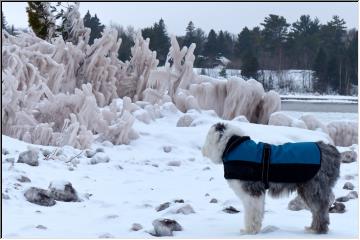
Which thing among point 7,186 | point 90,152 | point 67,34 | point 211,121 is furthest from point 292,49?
point 7,186

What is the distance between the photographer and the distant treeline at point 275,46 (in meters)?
42.1

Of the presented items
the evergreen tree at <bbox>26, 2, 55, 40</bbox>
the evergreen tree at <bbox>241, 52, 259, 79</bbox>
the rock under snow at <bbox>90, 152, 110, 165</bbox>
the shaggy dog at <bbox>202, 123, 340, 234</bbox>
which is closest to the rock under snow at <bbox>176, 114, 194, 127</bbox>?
the rock under snow at <bbox>90, 152, 110, 165</bbox>

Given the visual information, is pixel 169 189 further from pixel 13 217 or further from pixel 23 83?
pixel 23 83

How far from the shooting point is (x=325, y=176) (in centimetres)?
480

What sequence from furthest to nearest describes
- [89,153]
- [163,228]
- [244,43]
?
[244,43] → [89,153] → [163,228]

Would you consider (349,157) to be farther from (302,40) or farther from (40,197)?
(302,40)

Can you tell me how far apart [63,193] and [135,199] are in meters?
0.87

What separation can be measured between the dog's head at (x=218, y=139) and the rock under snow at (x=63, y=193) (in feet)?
5.37

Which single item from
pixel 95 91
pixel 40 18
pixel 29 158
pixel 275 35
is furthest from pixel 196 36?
pixel 29 158

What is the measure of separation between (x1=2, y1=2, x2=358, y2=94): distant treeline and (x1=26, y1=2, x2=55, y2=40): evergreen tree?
37.0 feet

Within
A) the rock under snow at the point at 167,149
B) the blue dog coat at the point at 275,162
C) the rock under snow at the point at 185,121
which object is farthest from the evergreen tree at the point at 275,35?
the blue dog coat at the point at 275,162

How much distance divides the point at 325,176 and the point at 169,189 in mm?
2745

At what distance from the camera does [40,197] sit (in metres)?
5.65

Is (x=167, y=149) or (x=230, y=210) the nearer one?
(x=230, y=210)
